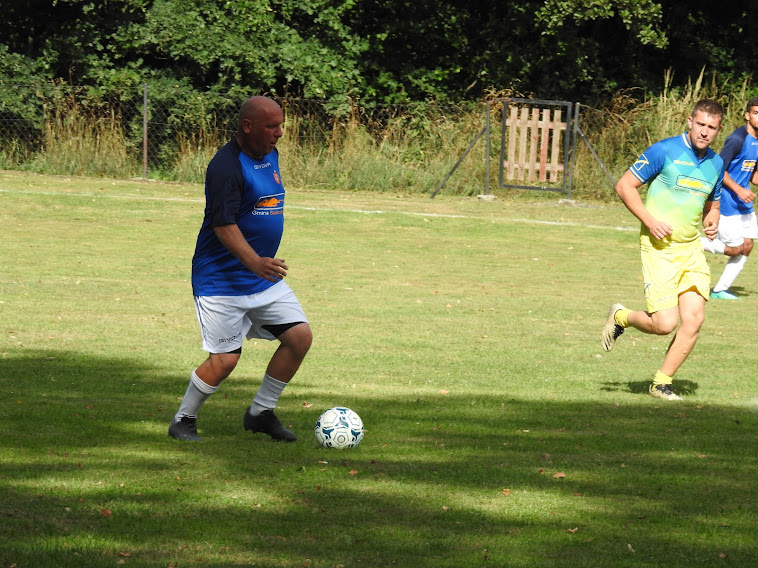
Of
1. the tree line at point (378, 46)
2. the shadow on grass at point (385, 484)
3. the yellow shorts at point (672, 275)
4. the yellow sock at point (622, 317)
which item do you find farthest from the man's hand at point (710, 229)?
the tree line at point (378, 46)

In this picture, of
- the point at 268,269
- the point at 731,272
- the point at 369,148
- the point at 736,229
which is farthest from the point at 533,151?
the point at 268,269

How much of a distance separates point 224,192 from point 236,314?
728 millimetres

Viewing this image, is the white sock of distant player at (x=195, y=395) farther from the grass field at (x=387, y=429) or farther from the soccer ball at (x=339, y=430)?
the soccer ball at (x=339, y=430)

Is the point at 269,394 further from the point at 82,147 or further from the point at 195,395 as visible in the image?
the point at 82,147

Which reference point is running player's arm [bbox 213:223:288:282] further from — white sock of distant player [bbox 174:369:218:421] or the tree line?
the tree line

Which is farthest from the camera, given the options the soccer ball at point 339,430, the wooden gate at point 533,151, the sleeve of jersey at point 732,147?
the wooden gate at point 533,151

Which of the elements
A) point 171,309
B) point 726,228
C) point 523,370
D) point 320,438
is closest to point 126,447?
point 320,438

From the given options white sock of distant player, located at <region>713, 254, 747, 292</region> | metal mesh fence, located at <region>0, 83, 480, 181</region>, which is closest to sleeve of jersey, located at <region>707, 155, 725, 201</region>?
white sock of distant player, located at <region>713, 254, 747, 292</region>

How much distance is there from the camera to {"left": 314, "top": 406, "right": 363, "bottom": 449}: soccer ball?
652 centimetres

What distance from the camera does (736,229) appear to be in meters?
13.5

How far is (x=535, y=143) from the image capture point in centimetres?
2380

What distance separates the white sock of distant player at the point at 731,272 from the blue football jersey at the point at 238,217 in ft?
28.8

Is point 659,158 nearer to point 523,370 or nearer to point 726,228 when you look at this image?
point 523,370

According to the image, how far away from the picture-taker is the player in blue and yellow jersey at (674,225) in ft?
26.7
